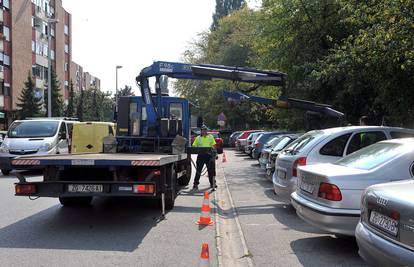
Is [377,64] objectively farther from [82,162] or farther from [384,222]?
[384,222]

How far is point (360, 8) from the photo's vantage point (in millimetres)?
14680

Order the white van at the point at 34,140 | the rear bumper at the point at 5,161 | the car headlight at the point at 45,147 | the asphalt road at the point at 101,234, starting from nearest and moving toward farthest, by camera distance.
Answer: the asphalt road at the point at 101,234 → the rear bumper at the point at 5,161 → the white van at the point at 34,140 → the car headlight at the point at 45,147

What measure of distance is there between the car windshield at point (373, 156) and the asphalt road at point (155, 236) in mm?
1179

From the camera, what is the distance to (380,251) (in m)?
4.18

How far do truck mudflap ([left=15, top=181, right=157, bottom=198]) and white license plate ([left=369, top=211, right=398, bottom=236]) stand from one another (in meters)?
4.22

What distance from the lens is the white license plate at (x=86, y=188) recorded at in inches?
311

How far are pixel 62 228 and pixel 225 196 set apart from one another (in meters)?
5.24

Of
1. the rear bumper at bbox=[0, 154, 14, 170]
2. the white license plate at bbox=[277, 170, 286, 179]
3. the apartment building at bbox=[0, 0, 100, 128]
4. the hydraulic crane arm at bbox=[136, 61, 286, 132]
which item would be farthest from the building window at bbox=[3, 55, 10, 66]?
the white license plate at bbox=[277, 170, 286, 179]

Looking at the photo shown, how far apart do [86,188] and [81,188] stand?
0.08m

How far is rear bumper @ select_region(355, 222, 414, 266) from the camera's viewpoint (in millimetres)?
3820

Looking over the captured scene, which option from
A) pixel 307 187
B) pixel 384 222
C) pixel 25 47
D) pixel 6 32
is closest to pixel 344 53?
pixel 307 187

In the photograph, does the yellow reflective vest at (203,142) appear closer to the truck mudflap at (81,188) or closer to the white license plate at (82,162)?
the truck mudflap at (81,188)

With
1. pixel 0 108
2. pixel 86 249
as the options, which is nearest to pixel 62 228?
pixel 86 249

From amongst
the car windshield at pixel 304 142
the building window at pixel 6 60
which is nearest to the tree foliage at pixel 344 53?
the car windshield at pixel 304 142
